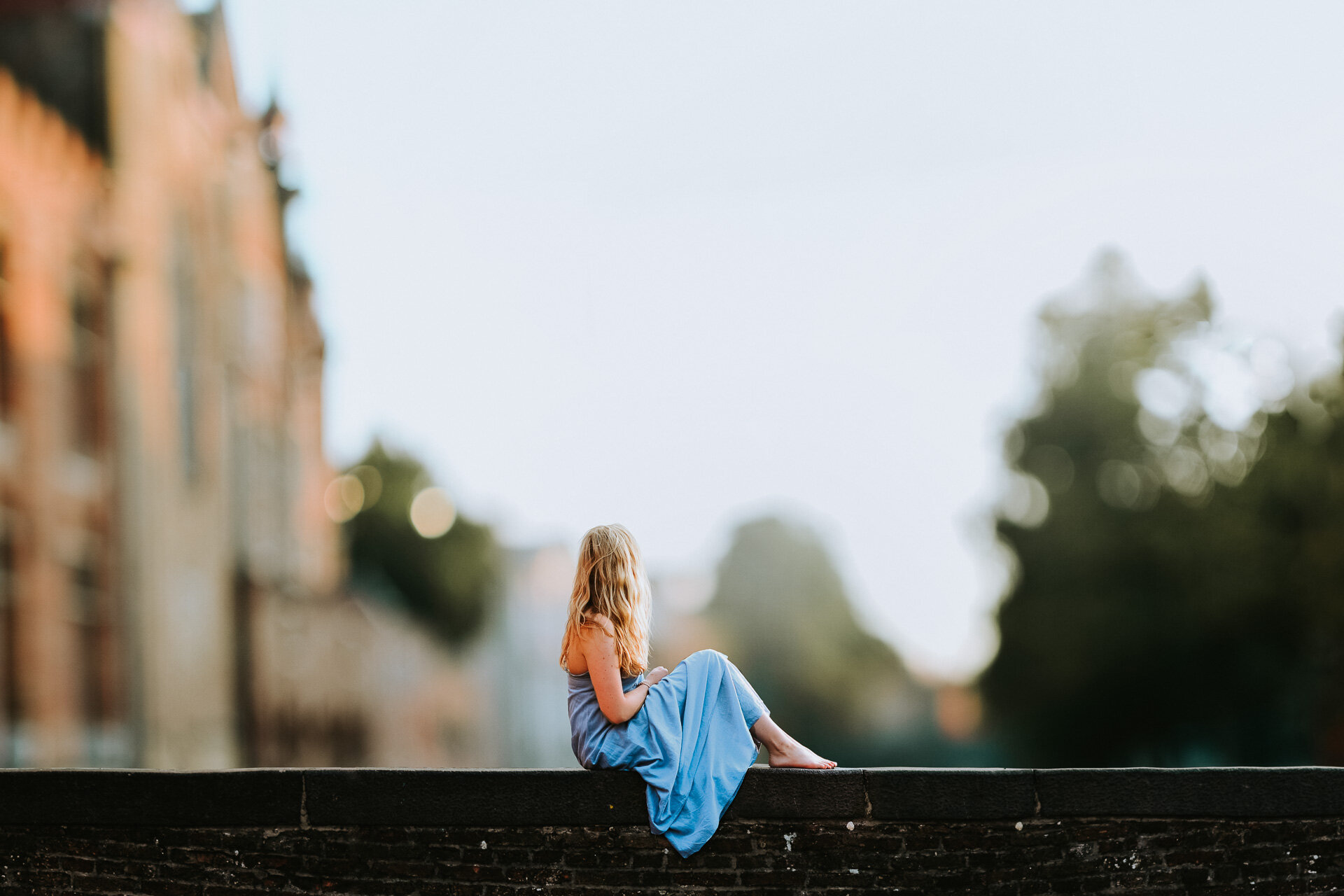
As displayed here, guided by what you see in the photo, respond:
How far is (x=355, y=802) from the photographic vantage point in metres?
6.58

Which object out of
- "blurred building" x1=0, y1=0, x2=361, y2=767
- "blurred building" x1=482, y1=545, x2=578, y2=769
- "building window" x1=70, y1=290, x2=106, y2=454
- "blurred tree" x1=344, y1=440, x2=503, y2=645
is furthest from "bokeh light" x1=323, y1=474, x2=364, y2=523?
"building window" x1=70, y1=290, x2=106, y2=454

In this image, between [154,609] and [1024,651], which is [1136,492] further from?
[154,609]

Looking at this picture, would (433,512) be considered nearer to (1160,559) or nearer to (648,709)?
(1160,559)

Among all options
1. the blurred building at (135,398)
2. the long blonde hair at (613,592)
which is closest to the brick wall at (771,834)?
the long blonde hair at (613,592)

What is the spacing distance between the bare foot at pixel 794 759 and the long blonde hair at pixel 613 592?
83 cm

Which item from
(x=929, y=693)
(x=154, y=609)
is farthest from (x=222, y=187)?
(x=929, y=693)

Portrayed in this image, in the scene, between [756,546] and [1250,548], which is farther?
[756,546]

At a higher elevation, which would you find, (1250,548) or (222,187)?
(222,187)

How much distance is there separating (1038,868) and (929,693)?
84.3m

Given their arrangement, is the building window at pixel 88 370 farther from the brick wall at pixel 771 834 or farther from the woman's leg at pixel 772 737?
the woman's leg at pixel 772 737

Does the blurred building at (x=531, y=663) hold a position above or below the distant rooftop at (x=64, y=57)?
below

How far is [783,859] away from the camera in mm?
6418

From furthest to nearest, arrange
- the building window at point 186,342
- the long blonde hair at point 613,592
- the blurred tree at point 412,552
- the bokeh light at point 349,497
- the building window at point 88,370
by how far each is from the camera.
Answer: the bokeh light at point 349,497, the blurred tree at point 412,552, the building window at point 186,342, the building window at point 88,370, the long blonde hair at point 613,592

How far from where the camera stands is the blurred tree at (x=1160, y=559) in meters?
21.9
